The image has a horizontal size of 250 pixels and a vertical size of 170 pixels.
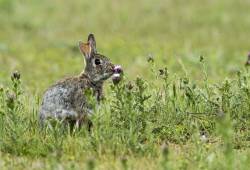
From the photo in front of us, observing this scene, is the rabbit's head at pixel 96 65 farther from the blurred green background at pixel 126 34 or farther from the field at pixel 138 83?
the blurred green background at pixel 126 34

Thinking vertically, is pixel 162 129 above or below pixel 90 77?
below

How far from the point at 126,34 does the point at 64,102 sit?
34.0 feet

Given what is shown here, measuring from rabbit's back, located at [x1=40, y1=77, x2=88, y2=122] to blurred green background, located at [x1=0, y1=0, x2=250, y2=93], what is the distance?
4.15 m

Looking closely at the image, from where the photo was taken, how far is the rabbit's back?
7.53m

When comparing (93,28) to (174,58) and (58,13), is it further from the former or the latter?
(174,58)

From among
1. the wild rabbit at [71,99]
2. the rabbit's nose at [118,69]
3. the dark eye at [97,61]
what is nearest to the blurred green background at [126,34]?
the dark eye at [97,61]

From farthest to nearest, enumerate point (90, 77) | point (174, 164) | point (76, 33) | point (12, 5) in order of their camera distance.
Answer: point (12, 5) → point (76, 33) → point (90, 77) → point (174, 164)

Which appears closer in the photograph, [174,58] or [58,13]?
[174,58]

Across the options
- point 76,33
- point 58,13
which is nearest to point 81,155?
point 76,33

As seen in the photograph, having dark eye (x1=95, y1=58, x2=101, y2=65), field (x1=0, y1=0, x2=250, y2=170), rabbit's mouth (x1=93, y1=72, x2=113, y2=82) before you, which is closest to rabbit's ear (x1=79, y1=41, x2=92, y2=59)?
dark eye (x1=95, y1=58, x2=101, y2=65)

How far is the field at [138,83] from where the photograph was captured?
670 centimetres

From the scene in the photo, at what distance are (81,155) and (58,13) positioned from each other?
13.5 metres

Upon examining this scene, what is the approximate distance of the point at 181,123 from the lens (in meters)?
7.73

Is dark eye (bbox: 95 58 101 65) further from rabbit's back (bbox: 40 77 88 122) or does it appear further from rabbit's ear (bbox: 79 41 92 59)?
rabbit's back (bbox: 40 77 88 122)
